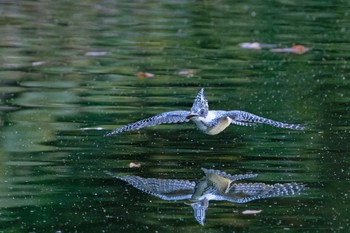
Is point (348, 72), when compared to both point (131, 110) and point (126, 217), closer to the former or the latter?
point (131, 110)

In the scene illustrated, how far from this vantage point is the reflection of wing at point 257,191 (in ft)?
23.4

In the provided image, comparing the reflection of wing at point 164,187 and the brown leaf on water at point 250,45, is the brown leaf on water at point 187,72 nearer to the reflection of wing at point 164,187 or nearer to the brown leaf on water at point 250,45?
the brown leaf on water at point 250,45

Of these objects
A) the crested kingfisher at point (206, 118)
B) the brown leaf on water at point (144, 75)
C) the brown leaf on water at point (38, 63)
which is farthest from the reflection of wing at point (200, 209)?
the brown leaf on water at point (38, 63)

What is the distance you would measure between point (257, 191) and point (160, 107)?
2.79 metres

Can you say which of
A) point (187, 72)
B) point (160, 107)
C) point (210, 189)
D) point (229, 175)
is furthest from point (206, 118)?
point (187, 72)

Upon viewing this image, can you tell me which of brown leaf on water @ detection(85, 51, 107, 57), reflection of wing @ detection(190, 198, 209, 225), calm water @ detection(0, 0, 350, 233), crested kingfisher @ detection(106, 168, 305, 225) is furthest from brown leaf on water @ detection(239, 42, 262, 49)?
reflection of wing @ detection(190, 198, 209, 225)

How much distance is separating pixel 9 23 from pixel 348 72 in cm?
513

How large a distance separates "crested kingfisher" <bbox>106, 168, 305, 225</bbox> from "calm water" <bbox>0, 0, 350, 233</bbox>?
0.36 feet

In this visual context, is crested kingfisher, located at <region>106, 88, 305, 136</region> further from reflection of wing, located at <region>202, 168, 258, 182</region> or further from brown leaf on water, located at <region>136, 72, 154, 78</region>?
brown leaf on water, located at <region>136, 72, 154, 78</region>

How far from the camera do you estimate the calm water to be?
679cm

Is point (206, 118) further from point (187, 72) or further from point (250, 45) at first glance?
point (250, 45)

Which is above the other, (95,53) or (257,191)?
(95,53)

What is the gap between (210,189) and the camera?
289 inches

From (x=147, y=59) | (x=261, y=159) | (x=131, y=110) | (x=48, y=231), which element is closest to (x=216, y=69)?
(x=147, y=59)
